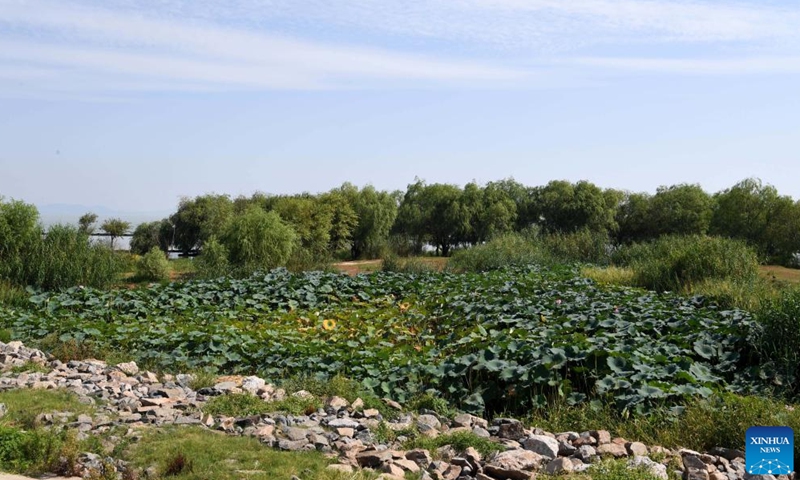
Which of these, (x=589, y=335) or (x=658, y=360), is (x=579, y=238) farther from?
(x=658, y=360)

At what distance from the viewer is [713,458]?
471 centimetres

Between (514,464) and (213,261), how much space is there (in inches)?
529

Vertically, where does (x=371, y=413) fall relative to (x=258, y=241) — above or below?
below

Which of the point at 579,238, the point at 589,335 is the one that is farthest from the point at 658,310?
the point at 579,238

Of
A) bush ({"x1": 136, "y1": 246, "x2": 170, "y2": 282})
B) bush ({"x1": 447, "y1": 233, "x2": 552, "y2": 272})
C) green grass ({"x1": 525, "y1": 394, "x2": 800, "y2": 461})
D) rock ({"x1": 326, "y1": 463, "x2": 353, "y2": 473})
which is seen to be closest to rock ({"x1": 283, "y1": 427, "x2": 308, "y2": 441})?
rock ({"x1": 326, "y1": 463, "x2": 353, "y2": 473})

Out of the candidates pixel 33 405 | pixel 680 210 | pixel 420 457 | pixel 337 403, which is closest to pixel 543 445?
pixel 420 457

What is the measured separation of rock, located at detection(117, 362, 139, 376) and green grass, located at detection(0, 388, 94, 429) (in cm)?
100

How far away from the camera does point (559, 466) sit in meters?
4.49

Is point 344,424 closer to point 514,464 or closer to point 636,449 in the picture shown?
point 514,464

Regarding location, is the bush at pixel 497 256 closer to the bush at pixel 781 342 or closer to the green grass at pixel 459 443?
the bush at pixel 781 342

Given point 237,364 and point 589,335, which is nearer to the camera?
point 237,364

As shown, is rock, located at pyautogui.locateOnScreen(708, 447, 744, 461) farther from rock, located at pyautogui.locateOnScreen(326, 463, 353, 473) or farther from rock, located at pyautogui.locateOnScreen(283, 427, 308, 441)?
rock, located at pyautogui.locateOnScreen(283, 427, 308, 441)

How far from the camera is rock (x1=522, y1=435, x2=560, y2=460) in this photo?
475 cm

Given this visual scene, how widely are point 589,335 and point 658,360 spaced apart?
187 cm
